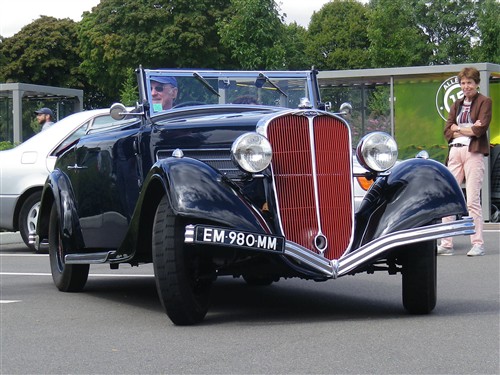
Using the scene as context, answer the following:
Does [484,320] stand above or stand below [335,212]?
below

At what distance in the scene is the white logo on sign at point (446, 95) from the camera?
18859 millimetres

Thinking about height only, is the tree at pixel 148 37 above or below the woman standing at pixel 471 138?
above

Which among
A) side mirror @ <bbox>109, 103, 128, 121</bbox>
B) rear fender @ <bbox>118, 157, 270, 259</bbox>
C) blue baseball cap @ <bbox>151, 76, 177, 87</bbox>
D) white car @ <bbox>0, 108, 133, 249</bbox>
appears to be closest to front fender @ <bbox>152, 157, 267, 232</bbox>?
rear fender @ <bbox>118, 157, 270, 259</bbox>

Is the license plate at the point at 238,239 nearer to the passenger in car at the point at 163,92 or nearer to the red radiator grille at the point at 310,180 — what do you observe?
the red radiator grille at the point at 310,180

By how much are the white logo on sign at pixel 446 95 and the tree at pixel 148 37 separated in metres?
41.6

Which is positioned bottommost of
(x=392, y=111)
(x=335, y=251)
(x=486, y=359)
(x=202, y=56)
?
(x=486, y=359)

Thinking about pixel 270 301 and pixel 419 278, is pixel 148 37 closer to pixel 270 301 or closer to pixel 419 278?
pixel 270 301

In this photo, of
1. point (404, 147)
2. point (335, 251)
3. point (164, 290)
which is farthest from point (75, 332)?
point (404, 147)

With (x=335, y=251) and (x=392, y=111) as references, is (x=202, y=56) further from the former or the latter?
(x=335, y=251)

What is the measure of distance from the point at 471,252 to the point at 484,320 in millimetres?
5097

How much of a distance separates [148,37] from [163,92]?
55032mm

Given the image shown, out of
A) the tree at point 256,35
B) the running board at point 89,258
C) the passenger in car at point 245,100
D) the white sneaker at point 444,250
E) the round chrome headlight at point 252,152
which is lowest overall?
the white sneaker at point 444,250

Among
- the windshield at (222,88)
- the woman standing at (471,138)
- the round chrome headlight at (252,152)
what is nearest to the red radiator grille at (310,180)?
the round chrome headlight at (252,152)

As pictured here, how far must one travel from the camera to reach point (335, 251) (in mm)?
7082
